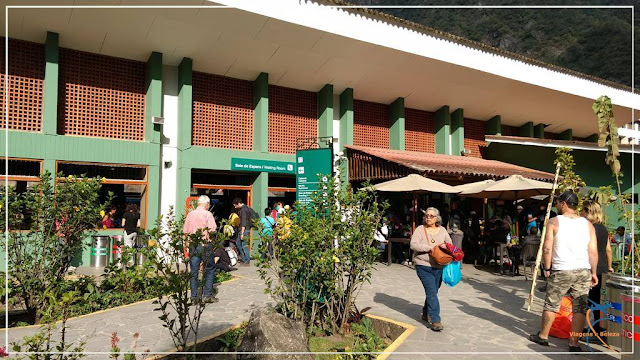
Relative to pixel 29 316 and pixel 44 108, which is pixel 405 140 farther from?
pixel 29 316

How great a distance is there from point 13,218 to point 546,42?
5427 cm

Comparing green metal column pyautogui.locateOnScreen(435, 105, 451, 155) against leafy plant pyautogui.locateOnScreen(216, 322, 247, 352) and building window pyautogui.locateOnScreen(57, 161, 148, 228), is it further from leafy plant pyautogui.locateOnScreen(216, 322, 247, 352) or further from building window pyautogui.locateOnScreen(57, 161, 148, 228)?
leafy plant pyautogui.locateOnScreen(216, 322, 247, 352)

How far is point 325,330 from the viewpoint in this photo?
512 cm

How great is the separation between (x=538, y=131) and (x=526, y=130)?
78 cm

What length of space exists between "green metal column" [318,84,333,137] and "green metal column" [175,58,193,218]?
4597mm

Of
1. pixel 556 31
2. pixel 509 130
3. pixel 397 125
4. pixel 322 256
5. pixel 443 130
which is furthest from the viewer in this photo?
pixel 556 31

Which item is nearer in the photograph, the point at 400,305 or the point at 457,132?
the point at 400,305

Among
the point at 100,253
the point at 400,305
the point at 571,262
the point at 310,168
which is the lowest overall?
the point at 400,305

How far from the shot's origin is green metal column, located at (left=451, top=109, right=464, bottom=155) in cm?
1767

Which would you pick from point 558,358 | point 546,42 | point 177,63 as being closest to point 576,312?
point 558,358

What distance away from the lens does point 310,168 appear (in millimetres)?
10375

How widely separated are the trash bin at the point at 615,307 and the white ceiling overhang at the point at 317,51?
963 centimetres

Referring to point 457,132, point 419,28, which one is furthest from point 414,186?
point 457,132

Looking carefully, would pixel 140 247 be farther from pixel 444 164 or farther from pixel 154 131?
pixel 444 164
